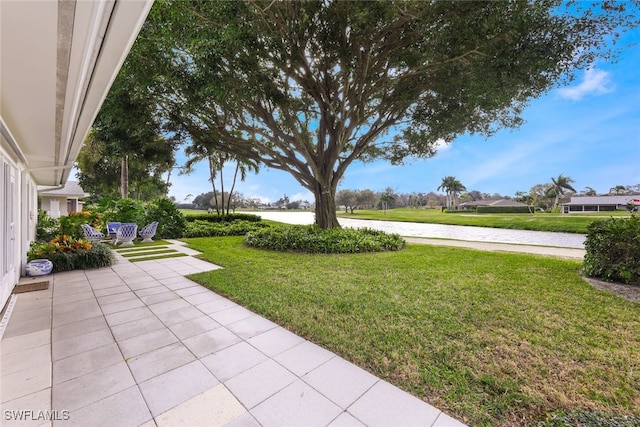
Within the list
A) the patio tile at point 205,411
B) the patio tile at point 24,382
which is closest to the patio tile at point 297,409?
the patio tile at point 205,411

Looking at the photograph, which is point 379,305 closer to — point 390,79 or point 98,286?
point 98,286

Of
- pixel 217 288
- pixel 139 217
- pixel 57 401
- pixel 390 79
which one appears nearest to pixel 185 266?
pixel 217 288

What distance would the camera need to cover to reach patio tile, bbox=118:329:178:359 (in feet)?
8.31

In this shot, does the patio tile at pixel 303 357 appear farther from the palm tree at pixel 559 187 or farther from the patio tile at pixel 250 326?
the palm tree at pixel 559 187

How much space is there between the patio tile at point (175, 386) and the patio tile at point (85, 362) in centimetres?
64

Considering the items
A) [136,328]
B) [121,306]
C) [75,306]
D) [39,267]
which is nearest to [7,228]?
[75,306]

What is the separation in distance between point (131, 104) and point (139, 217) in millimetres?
5784

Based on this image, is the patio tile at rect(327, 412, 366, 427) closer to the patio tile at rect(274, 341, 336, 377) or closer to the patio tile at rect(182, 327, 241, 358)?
the patio tile at rect(274, 341, 336, 377)

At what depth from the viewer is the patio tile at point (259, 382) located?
1.90 m

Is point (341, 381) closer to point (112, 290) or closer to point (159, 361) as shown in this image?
point (159, 361)

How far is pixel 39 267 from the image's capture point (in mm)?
5320

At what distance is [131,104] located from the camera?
666 cm

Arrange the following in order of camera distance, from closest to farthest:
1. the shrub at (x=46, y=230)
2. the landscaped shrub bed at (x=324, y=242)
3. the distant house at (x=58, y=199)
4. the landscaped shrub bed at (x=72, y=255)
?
the landscaped shrub bed at (x=72, y=255) → the landscaped shrub bed at (x=324, y=242) → the shrub at (x=46, y=230) → the distant house at (x=58, y=199)

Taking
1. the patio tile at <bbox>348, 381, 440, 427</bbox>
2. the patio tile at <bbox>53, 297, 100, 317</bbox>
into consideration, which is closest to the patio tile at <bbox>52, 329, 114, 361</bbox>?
the patio tile at <bbox>53, 297, 100, 317</bbox>
